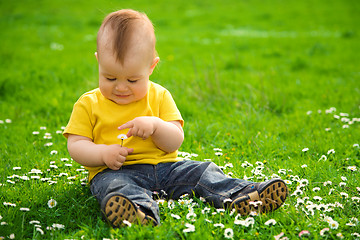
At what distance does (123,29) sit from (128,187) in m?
1.16

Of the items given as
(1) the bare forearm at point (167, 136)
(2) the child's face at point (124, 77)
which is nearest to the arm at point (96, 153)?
(1) the bare forearm at point (167, 136)

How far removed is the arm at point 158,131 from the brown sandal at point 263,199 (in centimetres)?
69

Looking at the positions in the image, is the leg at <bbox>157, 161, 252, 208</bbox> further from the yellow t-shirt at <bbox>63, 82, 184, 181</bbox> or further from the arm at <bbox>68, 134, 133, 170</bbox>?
the arm at <bbox>68, 134, 133, 170</bbox>

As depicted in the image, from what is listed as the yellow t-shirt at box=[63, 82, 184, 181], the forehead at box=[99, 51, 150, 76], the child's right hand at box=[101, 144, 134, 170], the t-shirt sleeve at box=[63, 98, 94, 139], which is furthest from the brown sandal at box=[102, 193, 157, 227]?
the forehead at box=[99, 51, 150, 76]

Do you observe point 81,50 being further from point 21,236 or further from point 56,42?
point 21,236

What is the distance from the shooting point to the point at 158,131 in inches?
121

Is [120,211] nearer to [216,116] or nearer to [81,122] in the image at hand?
[81,122]

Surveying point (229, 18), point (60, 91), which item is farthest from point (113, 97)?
point (229, 18)

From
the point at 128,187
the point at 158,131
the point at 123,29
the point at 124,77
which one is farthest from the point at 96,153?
the point at 123,29

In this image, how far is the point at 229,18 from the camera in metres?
15.8

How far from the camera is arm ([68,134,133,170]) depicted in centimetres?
296

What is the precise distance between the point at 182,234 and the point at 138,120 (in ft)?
2.91

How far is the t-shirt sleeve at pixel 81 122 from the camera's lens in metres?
3.14

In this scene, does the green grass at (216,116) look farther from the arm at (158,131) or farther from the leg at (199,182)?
the arm at (158,131)
